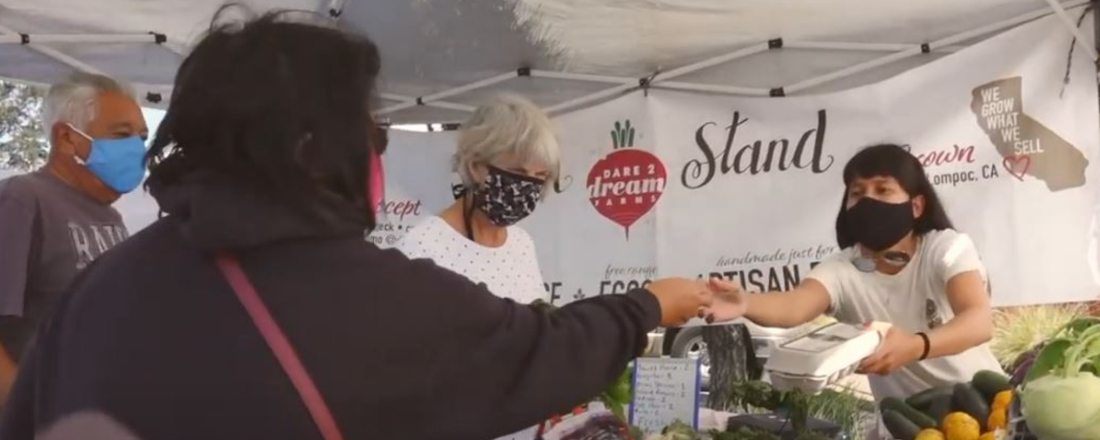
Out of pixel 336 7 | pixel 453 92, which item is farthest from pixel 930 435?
pixel 453 92

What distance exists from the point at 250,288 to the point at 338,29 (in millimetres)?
341

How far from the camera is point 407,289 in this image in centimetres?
119

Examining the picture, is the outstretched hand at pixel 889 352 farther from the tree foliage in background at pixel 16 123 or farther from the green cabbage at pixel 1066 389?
the tree foliage in background at pixel 16 123

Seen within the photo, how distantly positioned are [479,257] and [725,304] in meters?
0.62

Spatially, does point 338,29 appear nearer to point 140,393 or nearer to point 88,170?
point 140,393

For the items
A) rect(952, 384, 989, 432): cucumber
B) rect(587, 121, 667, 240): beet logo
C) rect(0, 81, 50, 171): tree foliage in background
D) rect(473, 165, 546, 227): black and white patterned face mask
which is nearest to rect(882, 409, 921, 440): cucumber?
rect(952, 384, 989, 432): cucumber

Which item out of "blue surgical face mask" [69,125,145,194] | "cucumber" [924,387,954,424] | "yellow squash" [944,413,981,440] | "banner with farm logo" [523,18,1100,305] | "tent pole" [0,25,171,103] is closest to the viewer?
"yellow squash" [944,413,981,440]

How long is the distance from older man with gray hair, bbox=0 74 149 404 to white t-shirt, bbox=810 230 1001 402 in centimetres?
188

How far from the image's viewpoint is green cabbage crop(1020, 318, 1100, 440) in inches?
56.4

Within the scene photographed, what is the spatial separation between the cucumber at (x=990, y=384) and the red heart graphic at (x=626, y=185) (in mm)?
2370

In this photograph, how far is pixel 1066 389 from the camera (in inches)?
57.0

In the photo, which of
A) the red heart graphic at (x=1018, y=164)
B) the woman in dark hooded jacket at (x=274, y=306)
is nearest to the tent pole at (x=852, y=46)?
the red heart graphic at (x=1018, y=164)

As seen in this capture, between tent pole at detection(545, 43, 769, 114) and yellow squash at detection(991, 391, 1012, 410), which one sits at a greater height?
tent pole at detection(545, 43, 769, 114)

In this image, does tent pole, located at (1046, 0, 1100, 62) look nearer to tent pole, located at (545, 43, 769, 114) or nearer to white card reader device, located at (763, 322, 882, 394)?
tent pole, located at (545, 43, 769, 114)
